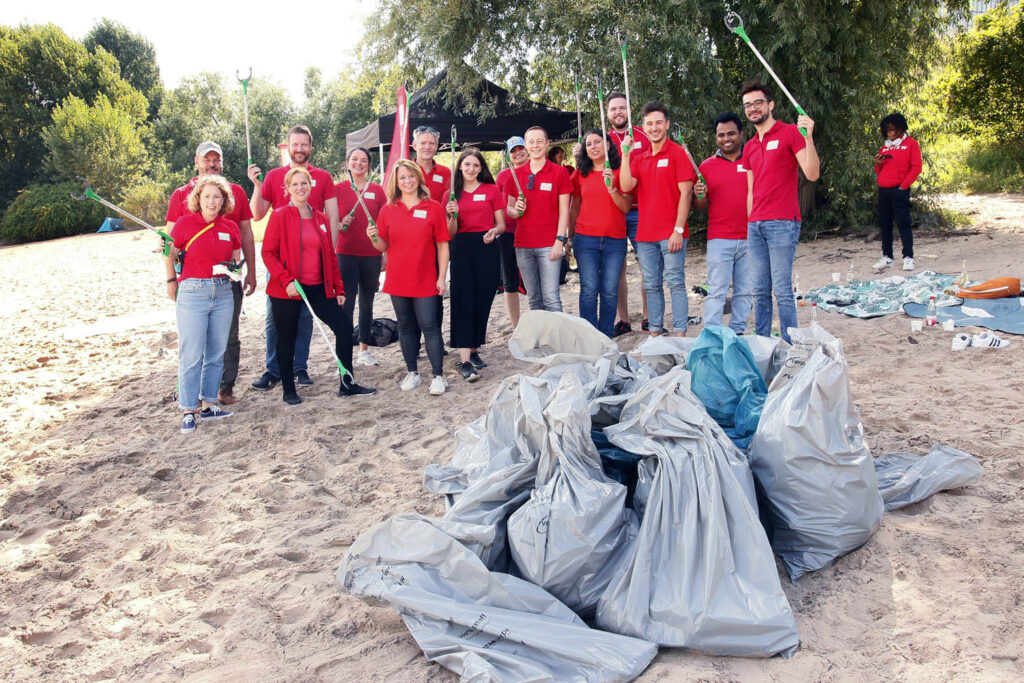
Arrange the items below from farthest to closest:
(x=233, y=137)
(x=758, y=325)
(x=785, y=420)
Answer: (x=233, y=137), (x=758, y=325), (x=785, y=420)

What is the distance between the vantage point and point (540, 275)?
18.1 feet

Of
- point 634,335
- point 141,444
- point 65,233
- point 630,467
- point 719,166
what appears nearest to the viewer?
point 630,467

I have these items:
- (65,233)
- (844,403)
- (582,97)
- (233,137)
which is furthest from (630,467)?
(233,137)

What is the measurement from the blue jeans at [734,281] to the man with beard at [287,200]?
2613 millimetres

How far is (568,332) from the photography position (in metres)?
3.46

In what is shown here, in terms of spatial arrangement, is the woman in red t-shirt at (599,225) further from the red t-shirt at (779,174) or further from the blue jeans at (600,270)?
the red t-shirt at (779,174)

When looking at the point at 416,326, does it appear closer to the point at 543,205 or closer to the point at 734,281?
the point at 543,205

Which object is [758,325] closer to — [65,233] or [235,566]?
[235,566]

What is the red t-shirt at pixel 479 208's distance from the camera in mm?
5328

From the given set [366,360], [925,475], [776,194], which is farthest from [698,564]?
[366,360]

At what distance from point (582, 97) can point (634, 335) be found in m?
4.70

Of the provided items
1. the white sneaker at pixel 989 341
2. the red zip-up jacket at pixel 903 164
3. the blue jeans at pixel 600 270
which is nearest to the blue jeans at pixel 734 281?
the blue jeans at pixel 600 270

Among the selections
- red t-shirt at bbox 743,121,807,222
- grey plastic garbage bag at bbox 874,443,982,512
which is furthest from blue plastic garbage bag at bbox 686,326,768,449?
red t-shirt at bbox 743,121,807,222

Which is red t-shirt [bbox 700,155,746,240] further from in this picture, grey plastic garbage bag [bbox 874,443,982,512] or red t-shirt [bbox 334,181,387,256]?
red t-shirt [bbox 334,181,387,256]
